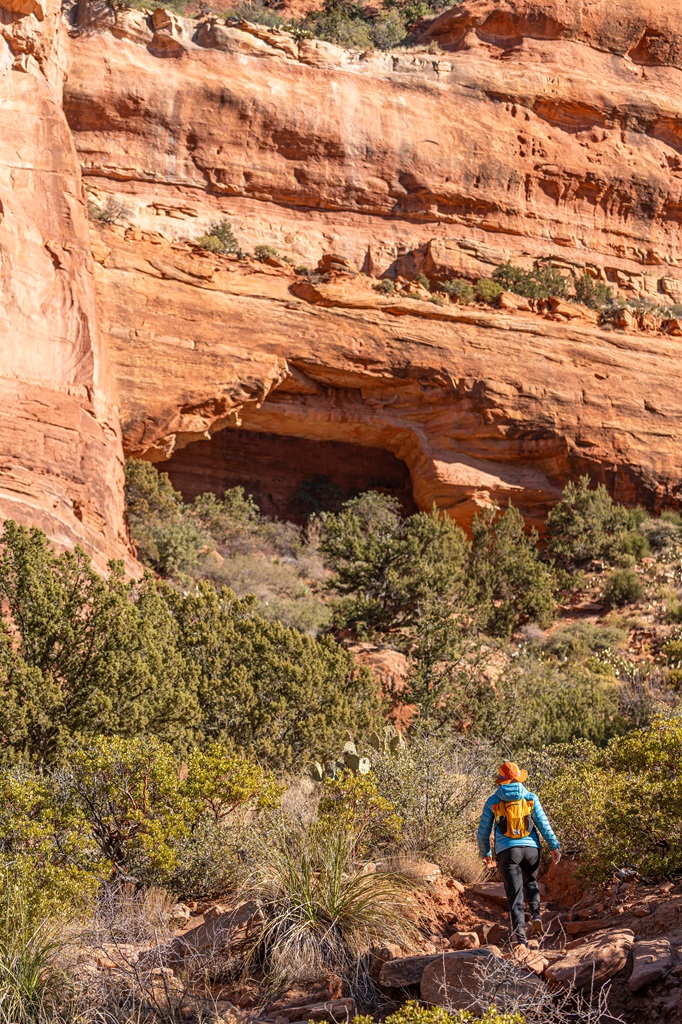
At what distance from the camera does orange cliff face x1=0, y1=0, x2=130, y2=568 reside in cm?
1391

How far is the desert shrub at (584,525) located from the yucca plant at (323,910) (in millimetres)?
15372

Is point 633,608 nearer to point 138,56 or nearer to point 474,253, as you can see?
point 474,253

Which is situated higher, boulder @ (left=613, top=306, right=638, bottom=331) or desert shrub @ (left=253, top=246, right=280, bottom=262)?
desert shrub @ (left=253, top=246, right=280, bottom=262)

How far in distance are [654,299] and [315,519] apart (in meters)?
14.8

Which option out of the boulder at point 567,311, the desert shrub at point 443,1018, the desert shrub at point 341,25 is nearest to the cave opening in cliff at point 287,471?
the boulder at point 567,311

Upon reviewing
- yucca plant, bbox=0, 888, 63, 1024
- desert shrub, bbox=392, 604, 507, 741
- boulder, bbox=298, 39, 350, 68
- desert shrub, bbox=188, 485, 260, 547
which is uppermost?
boulder, bbox=298, 39, 350, 68

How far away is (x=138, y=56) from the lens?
25250mm

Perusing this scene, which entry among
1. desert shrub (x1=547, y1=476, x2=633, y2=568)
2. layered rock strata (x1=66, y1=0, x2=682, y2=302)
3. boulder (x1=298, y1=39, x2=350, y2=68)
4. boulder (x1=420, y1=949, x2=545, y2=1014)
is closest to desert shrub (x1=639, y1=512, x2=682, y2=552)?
desert shrub (x1=547, y1=476, x2=633, y2=568)

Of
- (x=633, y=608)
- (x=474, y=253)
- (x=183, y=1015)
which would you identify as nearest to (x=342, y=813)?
(x=183, y=1015)

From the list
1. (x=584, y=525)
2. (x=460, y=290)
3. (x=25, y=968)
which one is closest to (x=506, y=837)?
(x=25, y=968)

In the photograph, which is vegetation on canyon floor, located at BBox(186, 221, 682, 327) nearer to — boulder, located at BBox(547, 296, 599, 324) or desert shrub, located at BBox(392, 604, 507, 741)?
boulder, located at BBox(547, 296, 599, 324)

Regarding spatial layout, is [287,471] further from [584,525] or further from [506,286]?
[506,286]

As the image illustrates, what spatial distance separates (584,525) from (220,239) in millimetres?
12027

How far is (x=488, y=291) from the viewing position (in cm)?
2448
